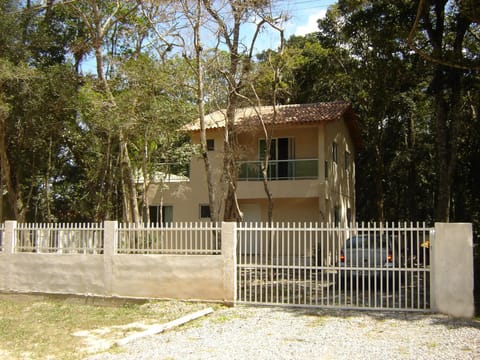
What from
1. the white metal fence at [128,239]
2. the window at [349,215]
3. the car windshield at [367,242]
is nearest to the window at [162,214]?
the window at [349,215]

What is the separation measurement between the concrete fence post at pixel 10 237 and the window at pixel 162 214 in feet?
29.8

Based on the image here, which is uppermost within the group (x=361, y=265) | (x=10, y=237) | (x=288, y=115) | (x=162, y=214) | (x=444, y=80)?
(x=444, y=80)

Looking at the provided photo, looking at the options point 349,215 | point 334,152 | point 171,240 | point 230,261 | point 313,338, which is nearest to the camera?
point 313,338

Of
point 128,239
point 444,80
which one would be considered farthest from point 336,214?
point 128,239

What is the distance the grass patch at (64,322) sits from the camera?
24.9 feet

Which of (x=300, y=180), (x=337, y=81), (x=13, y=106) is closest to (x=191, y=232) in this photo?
(x=13, y=106)

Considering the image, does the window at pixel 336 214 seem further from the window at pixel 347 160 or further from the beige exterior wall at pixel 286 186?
the window at pixel 347 160

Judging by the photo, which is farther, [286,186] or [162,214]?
[162,214]

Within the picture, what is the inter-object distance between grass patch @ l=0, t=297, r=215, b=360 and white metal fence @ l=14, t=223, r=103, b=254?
1141mm

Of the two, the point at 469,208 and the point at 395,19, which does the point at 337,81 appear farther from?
the point at 469,208

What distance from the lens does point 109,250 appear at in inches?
432

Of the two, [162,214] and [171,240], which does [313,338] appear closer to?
[171,240]

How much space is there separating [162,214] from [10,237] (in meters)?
9.86

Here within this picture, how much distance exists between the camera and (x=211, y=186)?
1350 centimetres
